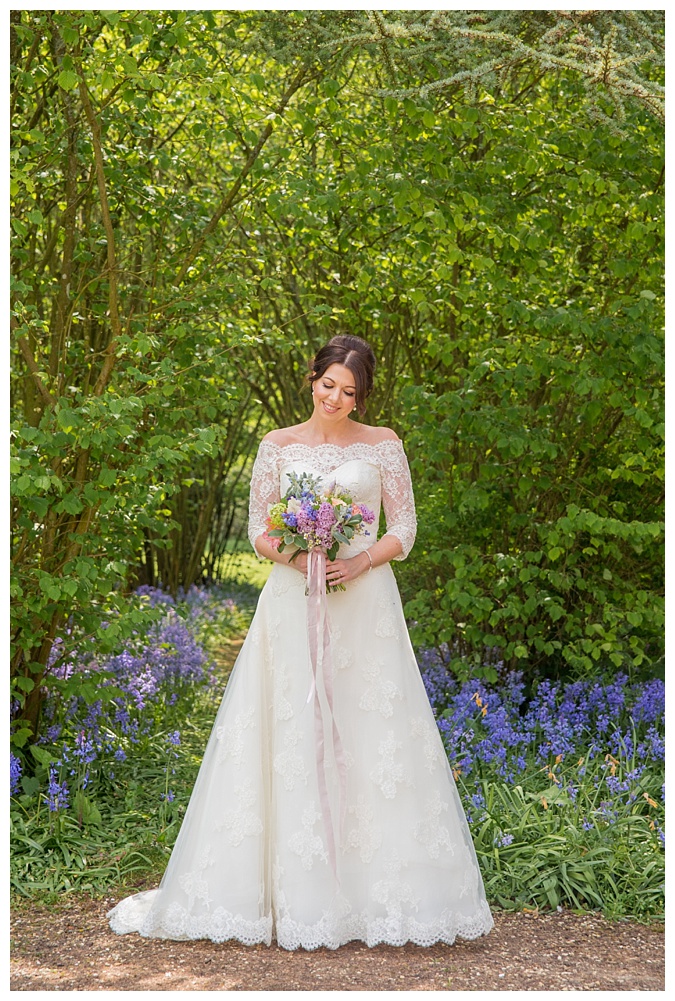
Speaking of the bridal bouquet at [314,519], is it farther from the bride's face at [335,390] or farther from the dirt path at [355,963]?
the dirt path at [355,963]

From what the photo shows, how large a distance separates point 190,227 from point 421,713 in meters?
2.64

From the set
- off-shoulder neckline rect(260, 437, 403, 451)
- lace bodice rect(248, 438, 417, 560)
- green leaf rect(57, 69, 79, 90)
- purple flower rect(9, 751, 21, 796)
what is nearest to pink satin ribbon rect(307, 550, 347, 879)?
lace bodice rect(248, 438, 417, 560)

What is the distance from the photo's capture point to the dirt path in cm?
Result: 292

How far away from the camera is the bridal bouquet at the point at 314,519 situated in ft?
10.2

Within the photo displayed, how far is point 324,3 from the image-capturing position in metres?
3.63

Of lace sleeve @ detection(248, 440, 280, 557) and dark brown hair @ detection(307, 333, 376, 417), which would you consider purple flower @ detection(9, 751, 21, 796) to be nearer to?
lace sleeve @ detection(248, 440, 280, 557)

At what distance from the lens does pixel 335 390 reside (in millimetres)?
3318

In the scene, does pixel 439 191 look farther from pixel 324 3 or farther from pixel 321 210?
pixel 324 3

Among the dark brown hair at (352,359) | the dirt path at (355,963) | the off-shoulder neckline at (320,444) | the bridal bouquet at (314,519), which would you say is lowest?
the dirt path at (355,963)

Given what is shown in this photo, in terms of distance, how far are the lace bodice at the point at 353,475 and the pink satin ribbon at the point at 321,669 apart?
192 mm

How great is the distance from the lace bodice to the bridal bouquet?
0.11 metres

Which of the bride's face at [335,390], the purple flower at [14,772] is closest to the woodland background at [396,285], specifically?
the purple flower at [14,772]

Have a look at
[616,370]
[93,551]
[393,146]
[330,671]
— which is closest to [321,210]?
[393,146]
